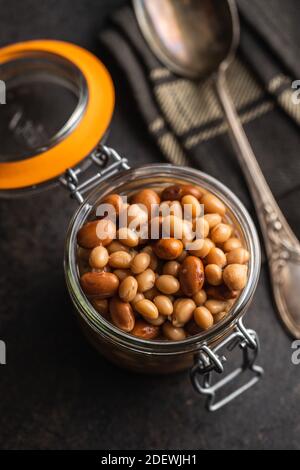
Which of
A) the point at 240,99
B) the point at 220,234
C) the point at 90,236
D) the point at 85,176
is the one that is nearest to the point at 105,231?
the point at 90,236

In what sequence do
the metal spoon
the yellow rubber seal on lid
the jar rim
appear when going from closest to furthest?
the jar rim < the yellow rubber seal on lid < the metal spoon

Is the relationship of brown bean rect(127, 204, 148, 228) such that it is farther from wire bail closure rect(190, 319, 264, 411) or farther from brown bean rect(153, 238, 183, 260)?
wire bail closure rect(190, 319, 264, 411)

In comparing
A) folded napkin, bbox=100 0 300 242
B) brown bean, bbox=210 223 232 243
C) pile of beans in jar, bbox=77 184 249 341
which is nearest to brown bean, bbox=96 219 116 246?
pile of beans in jar, bbox=77 184 249 341

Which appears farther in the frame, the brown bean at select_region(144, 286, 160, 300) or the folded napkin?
the folded napkin

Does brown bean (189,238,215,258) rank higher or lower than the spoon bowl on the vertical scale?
lower

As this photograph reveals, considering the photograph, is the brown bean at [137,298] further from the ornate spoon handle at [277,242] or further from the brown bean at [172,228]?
the ornate spoon handle at [277,242]

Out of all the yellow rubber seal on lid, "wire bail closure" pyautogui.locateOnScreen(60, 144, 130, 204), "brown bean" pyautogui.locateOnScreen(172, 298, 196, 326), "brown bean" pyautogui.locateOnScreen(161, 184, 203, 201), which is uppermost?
the yellow rubber seal on lid
